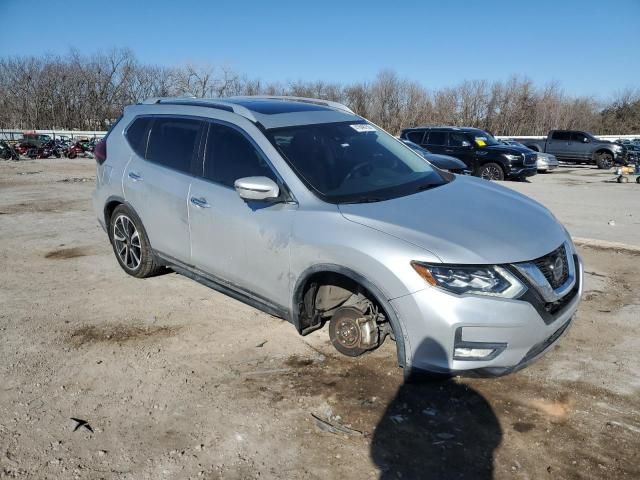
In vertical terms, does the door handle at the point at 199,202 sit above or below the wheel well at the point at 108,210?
above

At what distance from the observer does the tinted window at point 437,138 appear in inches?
681

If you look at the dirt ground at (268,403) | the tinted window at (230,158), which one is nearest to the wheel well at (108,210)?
the dirt ground at (268,403)

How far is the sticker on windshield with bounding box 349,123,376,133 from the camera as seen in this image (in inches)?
177

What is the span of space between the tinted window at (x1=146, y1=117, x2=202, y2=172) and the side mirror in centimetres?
106

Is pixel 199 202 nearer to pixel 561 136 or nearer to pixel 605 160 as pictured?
pixel 605 160

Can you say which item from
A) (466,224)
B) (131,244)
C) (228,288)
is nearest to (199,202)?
(228,288)

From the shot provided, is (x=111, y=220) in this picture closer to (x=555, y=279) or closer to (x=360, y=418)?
(x=360, y=418)

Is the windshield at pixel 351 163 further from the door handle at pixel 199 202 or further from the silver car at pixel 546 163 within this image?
the silver car at pixel 546 163

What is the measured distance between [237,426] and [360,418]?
715mm

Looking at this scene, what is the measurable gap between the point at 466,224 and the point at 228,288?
1.94 meters

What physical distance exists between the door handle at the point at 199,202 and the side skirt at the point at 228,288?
1.90 ft

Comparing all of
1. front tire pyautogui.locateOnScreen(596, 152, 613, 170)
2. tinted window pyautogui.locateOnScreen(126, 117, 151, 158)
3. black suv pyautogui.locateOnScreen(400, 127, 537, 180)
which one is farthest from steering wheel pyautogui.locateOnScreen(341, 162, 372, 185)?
front tire pyautogui.locateOnScreen(596, 152, 613, 170)

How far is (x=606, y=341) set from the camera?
4016 millimetres

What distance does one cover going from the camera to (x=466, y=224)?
10.5 ft
